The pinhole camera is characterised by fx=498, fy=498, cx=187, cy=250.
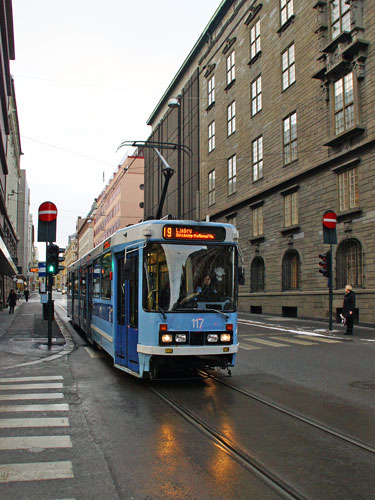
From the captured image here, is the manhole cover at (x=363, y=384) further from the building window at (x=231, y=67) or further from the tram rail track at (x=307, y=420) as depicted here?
the building window at (x=231, y=67)

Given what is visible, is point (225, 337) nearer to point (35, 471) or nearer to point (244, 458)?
point (244, 458)

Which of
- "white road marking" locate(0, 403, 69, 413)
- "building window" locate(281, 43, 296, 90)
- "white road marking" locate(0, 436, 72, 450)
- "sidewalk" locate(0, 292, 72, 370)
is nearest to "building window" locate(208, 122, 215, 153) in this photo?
"building window" locate(281, 43, 296, 90)

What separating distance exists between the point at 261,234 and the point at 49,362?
22248 millimetres

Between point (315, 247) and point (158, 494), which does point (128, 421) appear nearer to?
point (158, 494)

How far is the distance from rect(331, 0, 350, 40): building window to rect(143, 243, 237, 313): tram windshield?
19866 mm

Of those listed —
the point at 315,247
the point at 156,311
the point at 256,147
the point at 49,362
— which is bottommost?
the point at 49,362

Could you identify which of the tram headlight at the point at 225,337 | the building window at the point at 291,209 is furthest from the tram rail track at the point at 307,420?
the building window at the point at 291,209

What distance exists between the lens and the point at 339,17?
24344 mm

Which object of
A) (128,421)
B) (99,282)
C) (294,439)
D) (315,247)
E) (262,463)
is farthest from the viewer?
(315,247)

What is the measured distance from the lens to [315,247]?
25984 millimetres

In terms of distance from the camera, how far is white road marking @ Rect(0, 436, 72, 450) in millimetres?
5203

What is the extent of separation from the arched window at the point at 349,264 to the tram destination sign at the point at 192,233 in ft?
51.8

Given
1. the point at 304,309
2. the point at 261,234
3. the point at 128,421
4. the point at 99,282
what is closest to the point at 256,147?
the point at 261,234

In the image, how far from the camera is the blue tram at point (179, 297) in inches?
322
